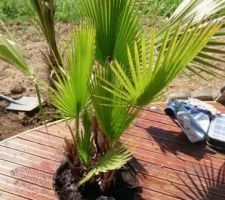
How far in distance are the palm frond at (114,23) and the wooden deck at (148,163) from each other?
87cm

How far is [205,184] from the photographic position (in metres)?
2.92

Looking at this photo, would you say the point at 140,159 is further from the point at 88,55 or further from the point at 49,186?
the point at 88,55

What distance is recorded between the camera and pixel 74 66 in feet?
7.08

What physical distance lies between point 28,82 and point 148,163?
181cm

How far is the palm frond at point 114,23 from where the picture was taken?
242cm

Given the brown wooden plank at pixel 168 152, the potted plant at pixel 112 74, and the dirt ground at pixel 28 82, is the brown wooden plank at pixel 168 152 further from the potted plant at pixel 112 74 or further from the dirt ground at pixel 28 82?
the dirt ground at pixel 28 82

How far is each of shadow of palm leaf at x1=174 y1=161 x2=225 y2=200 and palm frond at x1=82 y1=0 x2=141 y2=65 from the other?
944 mm

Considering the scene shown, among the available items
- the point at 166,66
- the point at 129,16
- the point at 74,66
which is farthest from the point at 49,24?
the point at 166,66

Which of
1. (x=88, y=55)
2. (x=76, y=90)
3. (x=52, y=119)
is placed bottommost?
(x=52, y=119)

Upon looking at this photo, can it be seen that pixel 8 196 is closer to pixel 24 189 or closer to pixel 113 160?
pixel 24 189

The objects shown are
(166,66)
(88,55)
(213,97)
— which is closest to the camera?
(166,66)

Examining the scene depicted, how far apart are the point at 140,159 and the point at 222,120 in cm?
69

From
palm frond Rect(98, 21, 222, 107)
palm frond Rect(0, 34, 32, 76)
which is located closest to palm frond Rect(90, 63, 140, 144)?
palm frond Rect(98, 21, 222, 107)

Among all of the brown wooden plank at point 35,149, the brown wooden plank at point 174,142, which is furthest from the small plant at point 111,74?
the brown wooden plank at point 174,142
